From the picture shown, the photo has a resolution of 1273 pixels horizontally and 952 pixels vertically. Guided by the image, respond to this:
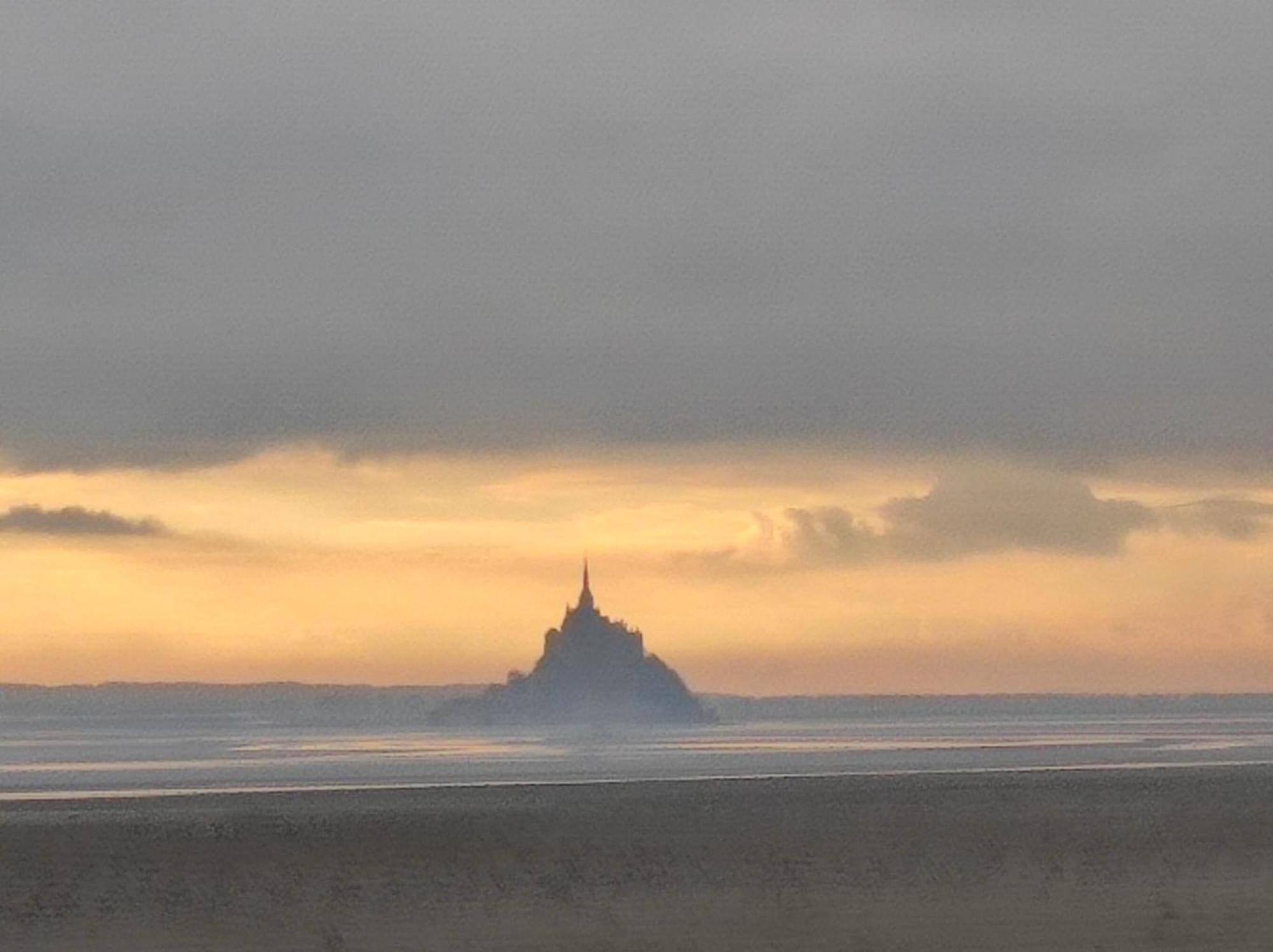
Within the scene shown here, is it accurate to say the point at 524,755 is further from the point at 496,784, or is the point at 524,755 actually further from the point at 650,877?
the point at 650,877

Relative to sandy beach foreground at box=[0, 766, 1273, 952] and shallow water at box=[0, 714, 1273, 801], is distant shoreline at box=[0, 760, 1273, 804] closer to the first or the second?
shallow water at box=[0, 714, 1273, 801]

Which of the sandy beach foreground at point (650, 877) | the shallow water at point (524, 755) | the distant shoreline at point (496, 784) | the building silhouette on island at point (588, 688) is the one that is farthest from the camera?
the building silhouette on island at point (588, 688)

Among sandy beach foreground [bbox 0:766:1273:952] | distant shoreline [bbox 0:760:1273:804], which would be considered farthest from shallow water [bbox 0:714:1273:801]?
sandy beach foreground [bbox 0:766:1273:952]


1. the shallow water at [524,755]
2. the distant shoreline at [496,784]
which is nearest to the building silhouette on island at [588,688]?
the shallow water at [524,755]

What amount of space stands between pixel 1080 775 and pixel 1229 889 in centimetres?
2681

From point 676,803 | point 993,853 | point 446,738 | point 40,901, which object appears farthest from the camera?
point 446,738

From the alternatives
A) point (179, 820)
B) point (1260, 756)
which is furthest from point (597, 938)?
point (1260, 756)

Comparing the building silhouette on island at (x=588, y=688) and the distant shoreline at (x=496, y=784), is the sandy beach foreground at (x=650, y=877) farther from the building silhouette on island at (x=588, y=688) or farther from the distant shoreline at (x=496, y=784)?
the building silhouette on island at (x=588, y=688)

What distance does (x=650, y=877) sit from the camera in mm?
37031

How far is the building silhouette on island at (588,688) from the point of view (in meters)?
177

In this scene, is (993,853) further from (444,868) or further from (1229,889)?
(444,868)

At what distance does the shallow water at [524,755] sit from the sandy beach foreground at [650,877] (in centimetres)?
1849

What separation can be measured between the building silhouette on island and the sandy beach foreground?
127m

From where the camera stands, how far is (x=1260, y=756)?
90312mm
